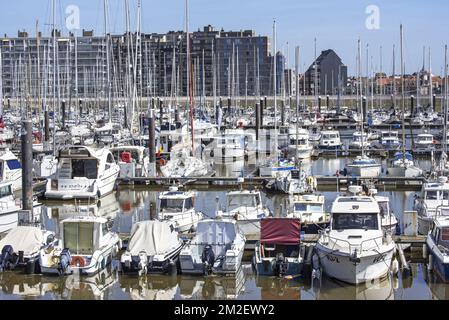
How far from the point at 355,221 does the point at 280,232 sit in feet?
6.43

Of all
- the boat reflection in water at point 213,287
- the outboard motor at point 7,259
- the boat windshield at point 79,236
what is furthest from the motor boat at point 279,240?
the outboard motor at point 7,259

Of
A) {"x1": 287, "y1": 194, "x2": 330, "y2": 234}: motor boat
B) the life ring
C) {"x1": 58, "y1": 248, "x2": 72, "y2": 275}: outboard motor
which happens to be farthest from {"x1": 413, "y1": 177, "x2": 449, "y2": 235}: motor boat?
{"x1": 58, "y1": 248, "x2": 72, "y2": 275}: outboard motor

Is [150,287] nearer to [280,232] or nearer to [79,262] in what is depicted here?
[79,262]

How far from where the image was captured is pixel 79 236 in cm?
2125

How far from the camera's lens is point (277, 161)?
127ft

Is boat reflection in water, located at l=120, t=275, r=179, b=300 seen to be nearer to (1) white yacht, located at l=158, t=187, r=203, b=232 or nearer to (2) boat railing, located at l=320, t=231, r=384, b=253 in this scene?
(2) boat railing, located at l=320, t=231, r=384, b=253

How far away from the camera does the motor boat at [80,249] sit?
67.2 feet

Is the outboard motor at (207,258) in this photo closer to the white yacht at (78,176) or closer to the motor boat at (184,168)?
the white yacht at (78,176)

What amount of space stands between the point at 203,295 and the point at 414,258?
6.42m

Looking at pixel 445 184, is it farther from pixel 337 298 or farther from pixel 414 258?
pixel 337 298

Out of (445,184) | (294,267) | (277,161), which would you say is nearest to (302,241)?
(294,267)

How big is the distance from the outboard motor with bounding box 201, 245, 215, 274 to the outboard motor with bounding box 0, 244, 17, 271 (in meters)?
4.98

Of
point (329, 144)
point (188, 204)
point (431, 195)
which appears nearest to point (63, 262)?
point (188, 204)

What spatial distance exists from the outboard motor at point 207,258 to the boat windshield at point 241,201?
5587 mm
